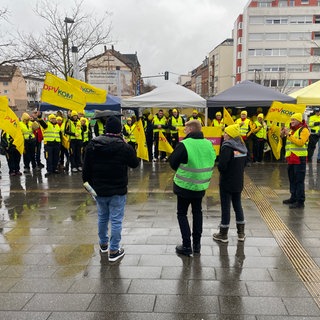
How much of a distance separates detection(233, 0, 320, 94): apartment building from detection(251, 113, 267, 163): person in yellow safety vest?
49774 millimetres

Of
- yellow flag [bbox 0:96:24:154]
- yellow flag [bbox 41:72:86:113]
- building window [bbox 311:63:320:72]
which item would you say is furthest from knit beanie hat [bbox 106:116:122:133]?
building window [bbox 311:63:320:72]

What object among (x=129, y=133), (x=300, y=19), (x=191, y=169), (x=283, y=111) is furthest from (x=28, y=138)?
(x=300, y=19)

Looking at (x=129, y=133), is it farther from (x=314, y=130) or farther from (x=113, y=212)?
(x=113, y=212)

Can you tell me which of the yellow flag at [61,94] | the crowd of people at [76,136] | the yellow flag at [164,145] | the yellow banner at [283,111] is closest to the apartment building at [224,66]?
the crowd of people at [76,136]

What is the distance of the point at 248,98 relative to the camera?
42.8 ft

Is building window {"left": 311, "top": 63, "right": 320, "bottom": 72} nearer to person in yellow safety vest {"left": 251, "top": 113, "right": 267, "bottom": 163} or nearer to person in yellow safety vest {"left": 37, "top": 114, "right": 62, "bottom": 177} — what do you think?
person in yellow safety vest {"left": 251, "top": 113, "right": 267, "bottom": 163}

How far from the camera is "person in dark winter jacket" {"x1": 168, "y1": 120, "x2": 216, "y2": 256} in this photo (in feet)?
14.1

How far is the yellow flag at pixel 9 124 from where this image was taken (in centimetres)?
968

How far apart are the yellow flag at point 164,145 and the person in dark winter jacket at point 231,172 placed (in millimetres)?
7640

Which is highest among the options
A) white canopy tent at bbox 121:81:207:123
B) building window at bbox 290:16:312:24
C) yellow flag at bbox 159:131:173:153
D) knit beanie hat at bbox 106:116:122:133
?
building window at bbox 290:16:312:24

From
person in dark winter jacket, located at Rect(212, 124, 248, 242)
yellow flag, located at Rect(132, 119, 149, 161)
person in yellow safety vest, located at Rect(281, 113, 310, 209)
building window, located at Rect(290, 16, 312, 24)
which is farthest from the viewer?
building window, located at Rect(290, 16, 312, 24)

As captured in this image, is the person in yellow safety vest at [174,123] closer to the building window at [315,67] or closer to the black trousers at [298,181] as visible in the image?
the black trousers at [298,181]

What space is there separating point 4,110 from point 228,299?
8.43 metres

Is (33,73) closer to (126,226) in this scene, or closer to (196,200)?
(126,226)
